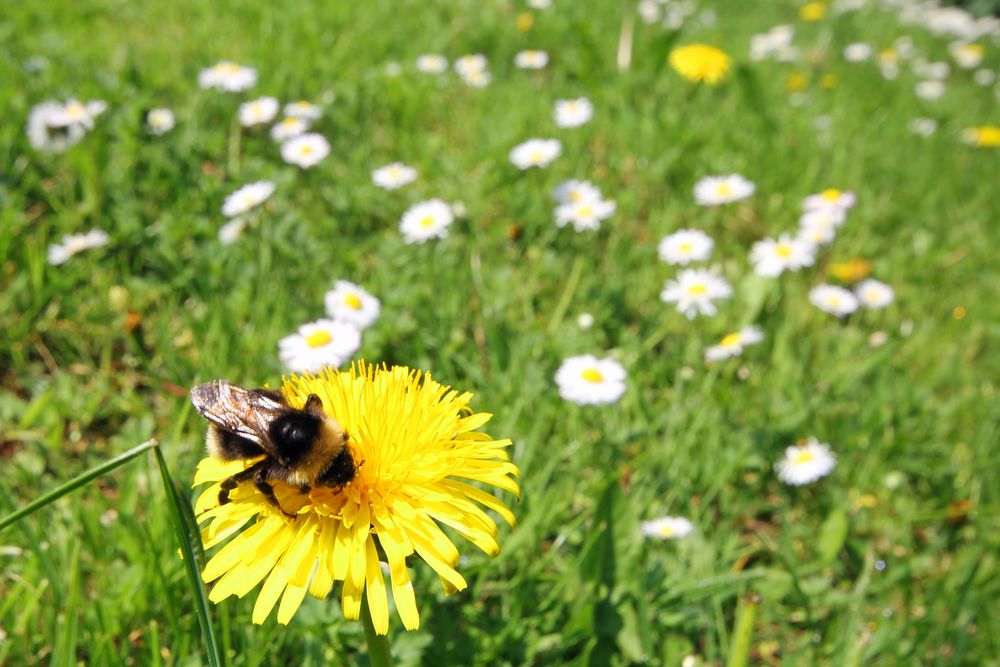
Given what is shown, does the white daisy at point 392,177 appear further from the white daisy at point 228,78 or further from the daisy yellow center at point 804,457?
the daisy yellow center at point 804,457

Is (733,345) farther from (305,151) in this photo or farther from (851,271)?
(305,151)

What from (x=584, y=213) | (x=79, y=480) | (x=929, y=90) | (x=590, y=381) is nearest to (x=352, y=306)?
(x=590, y=381)

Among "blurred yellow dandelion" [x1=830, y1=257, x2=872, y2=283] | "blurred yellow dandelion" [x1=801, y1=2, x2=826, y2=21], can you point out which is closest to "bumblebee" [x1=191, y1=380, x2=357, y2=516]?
"blurred yellow dandelion" [x1=830, y1=257, x2=872, y2=283]

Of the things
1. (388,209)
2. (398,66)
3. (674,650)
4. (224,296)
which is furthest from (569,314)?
(398,66)

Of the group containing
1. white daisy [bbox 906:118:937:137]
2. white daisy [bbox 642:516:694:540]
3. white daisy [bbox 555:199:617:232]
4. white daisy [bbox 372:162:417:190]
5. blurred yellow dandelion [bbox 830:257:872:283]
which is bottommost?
white daisy [bbox 906:118:937:137]

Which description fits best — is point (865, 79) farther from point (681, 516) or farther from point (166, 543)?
point (166, 543)

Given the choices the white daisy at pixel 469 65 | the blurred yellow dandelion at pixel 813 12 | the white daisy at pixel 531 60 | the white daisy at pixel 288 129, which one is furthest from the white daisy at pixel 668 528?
→ the blurred yellow dandelion at pixel 813 12

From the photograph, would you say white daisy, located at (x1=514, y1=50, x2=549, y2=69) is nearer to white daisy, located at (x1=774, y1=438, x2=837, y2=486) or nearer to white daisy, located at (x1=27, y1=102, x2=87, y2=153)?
white daisy, located at (x1=27, y1=102, x2=87, y2=153)
